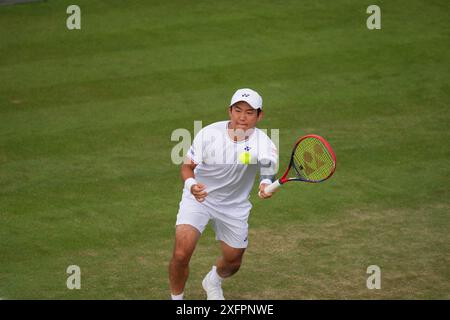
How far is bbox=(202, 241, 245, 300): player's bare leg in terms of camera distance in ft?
27.0

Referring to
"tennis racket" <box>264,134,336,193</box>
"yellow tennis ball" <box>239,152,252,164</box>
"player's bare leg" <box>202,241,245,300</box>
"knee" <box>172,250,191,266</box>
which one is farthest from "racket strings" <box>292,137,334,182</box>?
"knee" <box>172,250,191,266</box>

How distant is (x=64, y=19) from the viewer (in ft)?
51.4

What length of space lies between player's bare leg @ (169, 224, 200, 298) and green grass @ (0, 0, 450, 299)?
2.19 ft

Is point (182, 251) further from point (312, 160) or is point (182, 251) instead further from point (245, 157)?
point (312, 160)

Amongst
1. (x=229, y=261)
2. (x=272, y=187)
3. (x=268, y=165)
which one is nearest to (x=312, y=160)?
(x=268, y=165)

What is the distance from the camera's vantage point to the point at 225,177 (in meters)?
8.11

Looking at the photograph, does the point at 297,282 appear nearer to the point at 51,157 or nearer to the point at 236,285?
the point at 236,285

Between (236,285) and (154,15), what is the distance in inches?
319

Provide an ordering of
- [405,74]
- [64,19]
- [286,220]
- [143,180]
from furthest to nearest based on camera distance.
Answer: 1. [64,19]
2. [405,74]
3. [143,180]
4. [286,220]

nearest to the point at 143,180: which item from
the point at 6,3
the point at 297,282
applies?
the point at 297,282

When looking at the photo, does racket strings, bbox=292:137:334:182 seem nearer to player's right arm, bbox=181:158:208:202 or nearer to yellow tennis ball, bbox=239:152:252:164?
yellow tennis ball, bbox=239:152:252:164

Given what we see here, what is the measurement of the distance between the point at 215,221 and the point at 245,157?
2.24 feet

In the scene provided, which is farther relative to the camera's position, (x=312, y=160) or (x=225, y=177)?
(x=225, y=177)

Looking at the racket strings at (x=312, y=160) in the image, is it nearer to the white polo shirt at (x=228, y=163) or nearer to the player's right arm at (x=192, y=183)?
the white polo shirt at (x=228, y=163)
